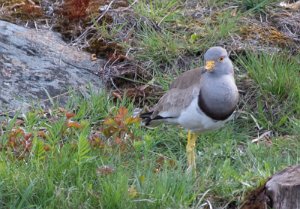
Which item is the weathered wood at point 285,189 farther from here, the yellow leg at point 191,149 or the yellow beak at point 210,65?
the yellow beak at point 210,65

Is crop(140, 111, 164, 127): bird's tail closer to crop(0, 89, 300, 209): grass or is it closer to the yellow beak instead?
crop(0, 89, 300, 209): grass

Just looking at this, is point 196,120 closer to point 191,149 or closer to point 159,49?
point 191,149

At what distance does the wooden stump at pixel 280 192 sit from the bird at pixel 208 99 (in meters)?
1.00

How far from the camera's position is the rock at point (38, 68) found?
24.1 ft

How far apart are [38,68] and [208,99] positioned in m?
1.98

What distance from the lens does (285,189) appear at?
494cm

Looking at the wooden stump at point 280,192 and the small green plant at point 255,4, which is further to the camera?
the small green plant at point 255,4

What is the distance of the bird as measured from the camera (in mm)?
6238

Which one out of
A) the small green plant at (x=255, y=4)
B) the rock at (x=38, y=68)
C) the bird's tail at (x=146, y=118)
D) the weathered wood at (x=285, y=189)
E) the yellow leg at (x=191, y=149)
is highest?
the weathered wood at (x=285, y=189)

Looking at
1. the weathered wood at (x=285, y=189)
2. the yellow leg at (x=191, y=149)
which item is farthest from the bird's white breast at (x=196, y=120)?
the weathered wood at (x=285, y=189)

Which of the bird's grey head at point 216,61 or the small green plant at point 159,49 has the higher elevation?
the bird's grey head at point 216,61

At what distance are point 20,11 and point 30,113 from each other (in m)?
2.04

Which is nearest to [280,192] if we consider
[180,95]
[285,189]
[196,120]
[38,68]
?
[285,189]

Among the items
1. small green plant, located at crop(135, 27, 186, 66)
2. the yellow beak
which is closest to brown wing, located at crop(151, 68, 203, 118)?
the yellow beak
